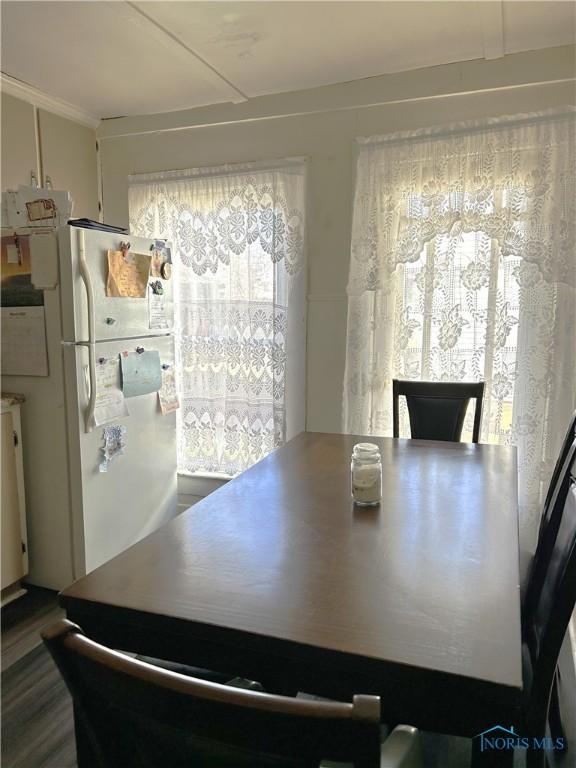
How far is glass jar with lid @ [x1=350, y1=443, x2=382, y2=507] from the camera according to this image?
141cm

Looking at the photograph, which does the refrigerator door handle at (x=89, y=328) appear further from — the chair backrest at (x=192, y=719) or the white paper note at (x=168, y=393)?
the chair backrest at (x=192, y=719)

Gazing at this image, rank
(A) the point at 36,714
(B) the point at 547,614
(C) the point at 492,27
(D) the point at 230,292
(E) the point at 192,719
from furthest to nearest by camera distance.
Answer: (D) the point at 230,292 → (C) the point at 492,27 → (A) the point at 36,714 → (B) the point at 547,614 → (E) the point at 192,719

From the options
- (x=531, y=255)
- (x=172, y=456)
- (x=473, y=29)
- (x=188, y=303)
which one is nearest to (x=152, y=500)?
(x=172, y=456)

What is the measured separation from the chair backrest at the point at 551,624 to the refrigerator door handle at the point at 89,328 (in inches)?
73.9

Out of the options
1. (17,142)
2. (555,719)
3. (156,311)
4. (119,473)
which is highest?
(17,142)

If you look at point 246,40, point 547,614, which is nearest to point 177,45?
point 246,40

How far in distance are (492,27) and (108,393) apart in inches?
89.8

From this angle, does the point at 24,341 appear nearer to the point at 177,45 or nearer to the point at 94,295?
the point at 94,295

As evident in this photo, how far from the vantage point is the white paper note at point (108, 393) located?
7.88 feet

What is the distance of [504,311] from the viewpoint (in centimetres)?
255

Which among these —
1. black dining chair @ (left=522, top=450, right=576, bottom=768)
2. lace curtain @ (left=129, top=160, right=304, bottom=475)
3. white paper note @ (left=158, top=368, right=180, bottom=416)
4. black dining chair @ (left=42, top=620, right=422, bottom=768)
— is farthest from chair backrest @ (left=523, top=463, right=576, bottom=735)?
white paper note @ (left=158, top=368, right=180, bottom=416)

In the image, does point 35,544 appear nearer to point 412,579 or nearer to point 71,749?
point 71,749

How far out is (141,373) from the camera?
2658 millimetres

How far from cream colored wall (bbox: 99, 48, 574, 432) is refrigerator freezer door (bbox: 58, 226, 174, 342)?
90 cm
